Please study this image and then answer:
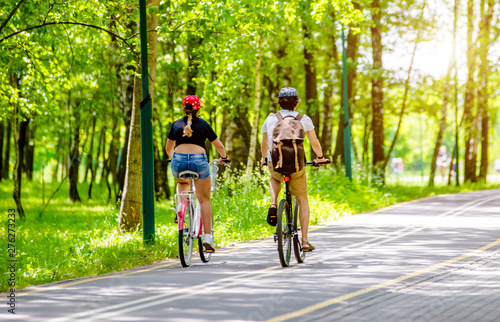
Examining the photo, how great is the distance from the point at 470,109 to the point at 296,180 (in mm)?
26906

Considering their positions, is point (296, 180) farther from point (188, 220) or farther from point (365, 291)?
point (365, 291)

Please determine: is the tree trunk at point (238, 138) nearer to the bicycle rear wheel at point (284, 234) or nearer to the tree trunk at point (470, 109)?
the tree trunk at point (470, 109)

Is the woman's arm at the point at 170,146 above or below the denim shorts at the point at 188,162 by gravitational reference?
above

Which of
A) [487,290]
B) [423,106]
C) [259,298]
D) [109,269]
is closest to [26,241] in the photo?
[109,269]

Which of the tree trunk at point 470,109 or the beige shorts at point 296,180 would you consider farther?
the tree trunk at point 470,109

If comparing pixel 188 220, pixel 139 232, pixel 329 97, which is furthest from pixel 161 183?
pixel 188 220

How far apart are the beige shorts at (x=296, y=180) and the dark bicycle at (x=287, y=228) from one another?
0.21 feet

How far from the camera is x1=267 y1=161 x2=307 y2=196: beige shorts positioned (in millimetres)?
9117

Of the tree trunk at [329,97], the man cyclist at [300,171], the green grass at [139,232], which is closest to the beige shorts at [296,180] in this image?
the man cyclist at [300,171]

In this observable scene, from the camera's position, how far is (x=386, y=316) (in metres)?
6.20

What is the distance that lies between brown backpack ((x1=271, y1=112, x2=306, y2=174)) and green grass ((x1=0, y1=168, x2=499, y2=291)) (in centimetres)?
239

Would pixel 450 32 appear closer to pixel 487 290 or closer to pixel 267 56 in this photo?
pixel 267 56

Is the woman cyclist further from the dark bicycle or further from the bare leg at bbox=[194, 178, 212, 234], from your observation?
the dark bicycle

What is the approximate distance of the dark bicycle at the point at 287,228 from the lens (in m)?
8.70
